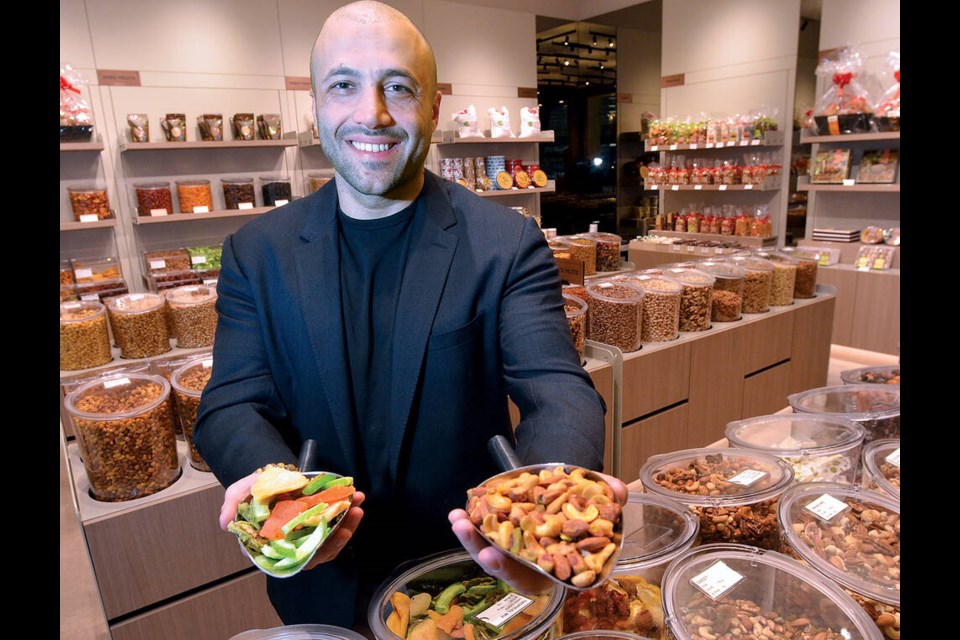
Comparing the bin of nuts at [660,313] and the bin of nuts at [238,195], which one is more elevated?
the bin of nuts at [238,195]

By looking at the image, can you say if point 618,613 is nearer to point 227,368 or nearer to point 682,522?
point 682,522

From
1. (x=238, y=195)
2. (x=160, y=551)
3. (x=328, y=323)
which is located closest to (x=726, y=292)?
(x=328, y=323)

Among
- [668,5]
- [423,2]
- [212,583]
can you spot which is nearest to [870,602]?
[212,583]

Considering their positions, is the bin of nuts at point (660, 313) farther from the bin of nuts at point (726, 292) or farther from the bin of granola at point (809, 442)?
the bin of granola at point (809, 442)

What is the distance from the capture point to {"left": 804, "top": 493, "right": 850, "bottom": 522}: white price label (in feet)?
3.56

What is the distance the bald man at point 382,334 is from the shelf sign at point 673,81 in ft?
18.6

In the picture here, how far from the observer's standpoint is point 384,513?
51.5 inches

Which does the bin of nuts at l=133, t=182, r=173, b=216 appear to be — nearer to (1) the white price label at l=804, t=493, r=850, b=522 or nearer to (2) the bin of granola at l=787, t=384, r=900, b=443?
(2) the bin of granola at l=787, t=384, r=900, b=443

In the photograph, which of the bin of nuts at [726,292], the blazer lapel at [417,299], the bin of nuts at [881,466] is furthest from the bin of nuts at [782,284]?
the blazer lapel at [417,299]

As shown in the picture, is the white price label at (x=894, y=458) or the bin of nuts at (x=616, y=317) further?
the bin of nuts at (x=616, y=317)

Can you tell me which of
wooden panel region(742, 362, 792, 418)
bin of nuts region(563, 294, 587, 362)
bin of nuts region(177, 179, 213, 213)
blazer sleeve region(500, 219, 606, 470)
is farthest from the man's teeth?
bin of nuts region(177, 179, 213, 213)

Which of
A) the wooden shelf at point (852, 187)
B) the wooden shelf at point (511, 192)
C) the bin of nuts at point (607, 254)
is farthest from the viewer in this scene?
the wooden shelf at point (511, 192)

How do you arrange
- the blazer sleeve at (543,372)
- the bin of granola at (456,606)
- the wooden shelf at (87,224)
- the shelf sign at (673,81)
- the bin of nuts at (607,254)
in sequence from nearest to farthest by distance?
the bin of granola at (456,606), the blazer sleeve at (543,372), the bin of nuts at (607,254), the wooden shelf at (87,224), the shelf sign at (673,81)

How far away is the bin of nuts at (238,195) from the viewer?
14.7 feet
